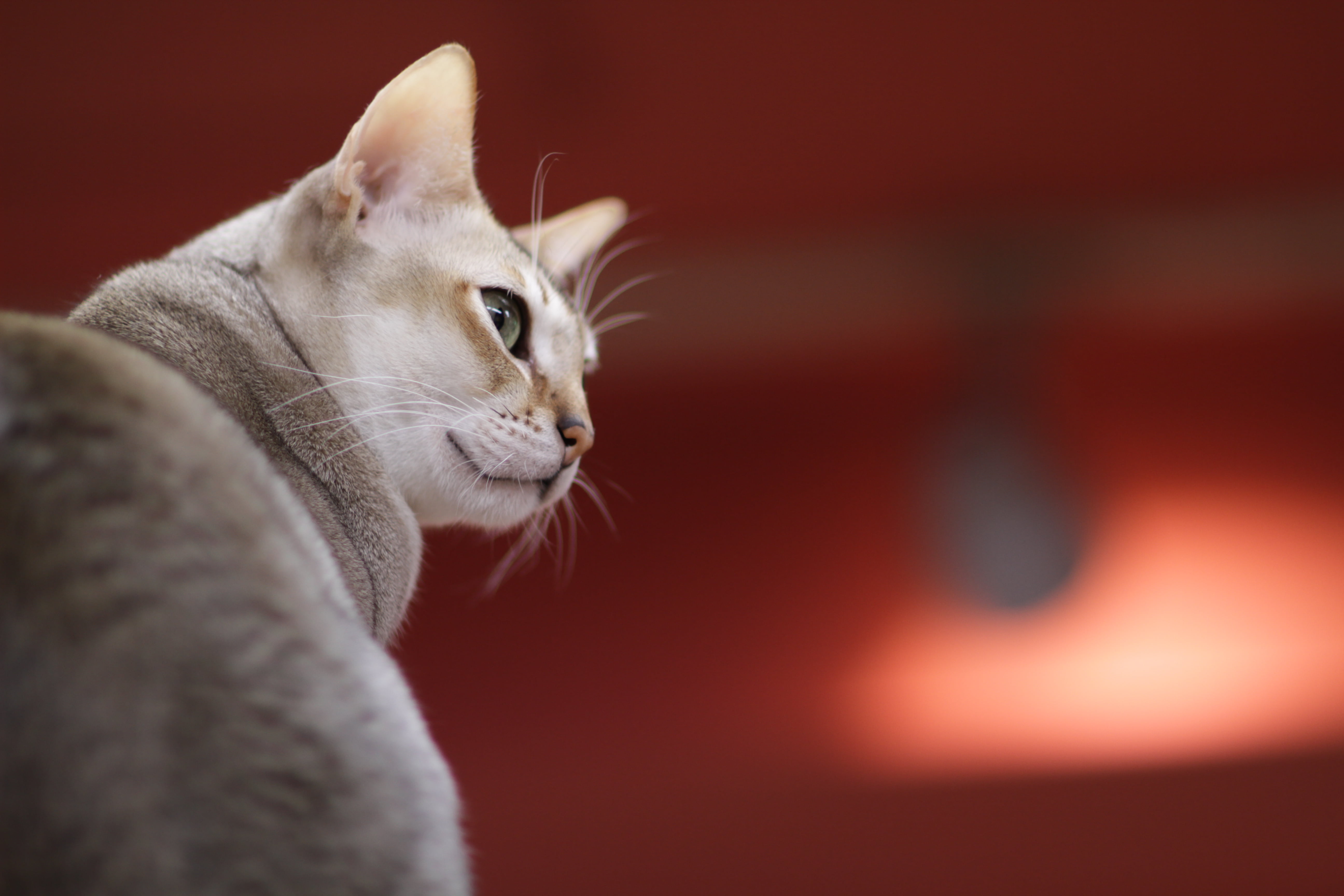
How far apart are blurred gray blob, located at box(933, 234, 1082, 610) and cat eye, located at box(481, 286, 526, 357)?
1293mm

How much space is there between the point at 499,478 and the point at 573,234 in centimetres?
22

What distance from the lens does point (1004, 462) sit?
1.77 meters

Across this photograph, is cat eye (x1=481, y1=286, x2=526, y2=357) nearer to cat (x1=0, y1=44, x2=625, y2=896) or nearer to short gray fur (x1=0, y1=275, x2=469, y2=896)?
cat (x1=0, y1=44, x2=625, y2=896)

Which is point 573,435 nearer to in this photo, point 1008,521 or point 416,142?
point 416,142

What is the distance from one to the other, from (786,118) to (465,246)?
0.74 m

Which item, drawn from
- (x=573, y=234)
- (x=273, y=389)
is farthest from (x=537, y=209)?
(x=273, y=389)

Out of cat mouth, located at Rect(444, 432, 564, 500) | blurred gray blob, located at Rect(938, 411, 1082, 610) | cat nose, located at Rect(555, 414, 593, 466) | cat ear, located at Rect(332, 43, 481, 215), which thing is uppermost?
blurred gray blob, located at Rect(938, 411, 1082, 610)

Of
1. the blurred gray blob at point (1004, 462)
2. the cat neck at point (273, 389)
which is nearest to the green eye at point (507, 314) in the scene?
the cat neck at point (273, 389)

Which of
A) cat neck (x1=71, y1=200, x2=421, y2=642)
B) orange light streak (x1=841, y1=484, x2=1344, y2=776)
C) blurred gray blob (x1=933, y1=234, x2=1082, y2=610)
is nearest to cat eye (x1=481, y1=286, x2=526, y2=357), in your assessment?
cat neck (x1=71, y1=200, x2=421, y2=642)

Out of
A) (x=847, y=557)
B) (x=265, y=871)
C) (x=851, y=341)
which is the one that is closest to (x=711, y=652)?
(x=847, y=557)

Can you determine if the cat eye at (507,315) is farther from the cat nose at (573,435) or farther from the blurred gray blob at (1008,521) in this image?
the blurred gray blob at (1008,521)

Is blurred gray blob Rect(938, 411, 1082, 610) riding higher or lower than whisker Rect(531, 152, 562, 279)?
higher

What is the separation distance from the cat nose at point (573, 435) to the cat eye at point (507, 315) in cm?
5

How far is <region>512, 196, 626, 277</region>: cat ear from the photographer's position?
2.40ft
